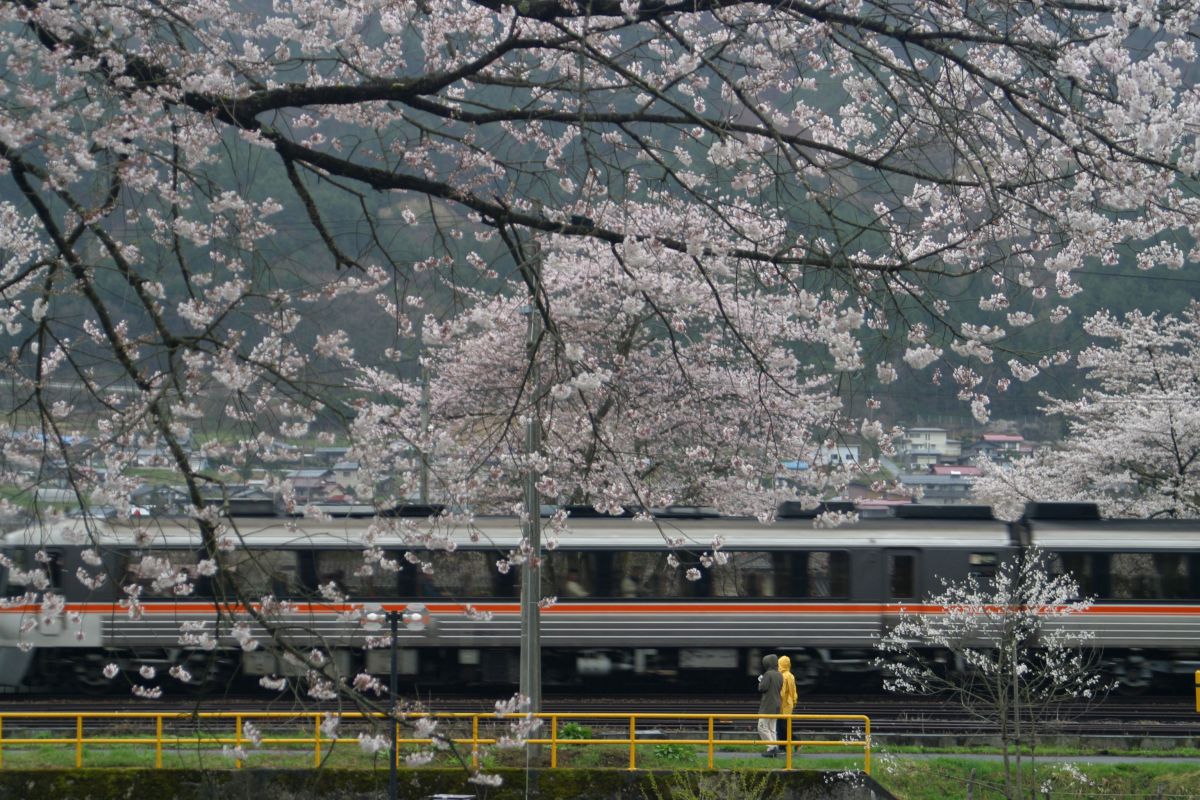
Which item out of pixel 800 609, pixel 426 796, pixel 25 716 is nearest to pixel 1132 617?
pixel 800 609

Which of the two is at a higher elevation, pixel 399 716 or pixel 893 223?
pixel 893 223

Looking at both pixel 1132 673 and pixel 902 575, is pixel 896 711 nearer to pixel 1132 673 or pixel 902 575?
pixel 902 575

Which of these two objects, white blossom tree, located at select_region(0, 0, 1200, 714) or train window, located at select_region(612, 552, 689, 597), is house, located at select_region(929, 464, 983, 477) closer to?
train window, located at select_region(612, 552, 689, 597)

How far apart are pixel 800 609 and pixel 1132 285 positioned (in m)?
38.6

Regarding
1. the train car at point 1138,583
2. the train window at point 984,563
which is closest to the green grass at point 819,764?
the train window at point 984,563

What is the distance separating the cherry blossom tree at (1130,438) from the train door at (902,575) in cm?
1043

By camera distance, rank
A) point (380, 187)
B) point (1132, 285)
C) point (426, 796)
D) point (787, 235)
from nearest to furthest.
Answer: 1. point (787, 235)
2. point (380, 187)
3. point (426, 796)
4. point (1132, 285)

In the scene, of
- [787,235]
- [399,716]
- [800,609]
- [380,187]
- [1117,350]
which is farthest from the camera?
[1117,350]

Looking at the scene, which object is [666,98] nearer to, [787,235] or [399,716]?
[787,235]

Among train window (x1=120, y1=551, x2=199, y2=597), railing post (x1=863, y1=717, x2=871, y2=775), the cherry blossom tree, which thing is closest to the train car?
railing post (x1=863, y1=717, x2=871, y2=775)

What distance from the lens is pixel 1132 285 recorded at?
5116 cm

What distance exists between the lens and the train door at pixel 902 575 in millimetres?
18359

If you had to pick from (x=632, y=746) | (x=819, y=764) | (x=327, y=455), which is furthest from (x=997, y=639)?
(x=327, y=455)

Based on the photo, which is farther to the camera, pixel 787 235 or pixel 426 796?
pixel 426 796
